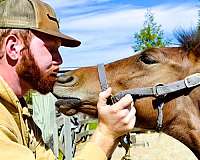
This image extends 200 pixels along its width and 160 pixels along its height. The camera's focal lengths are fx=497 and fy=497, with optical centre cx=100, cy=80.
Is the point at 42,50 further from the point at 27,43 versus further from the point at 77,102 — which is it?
the point at 77,102

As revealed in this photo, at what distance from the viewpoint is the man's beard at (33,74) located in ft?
6.87

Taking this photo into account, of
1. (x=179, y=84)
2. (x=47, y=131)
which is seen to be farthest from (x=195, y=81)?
(x=47, y=131)

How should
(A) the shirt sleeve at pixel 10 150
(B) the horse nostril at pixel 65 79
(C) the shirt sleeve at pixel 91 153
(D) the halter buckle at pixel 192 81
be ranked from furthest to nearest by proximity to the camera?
1. (B) the horse nostril at pixel 65 79
2. (D) the halter buckle at pixel 192 81
3. (C) the shirt sleeve at pixel 91 153
4. (A) the shirt sleeve at pixel 10 150

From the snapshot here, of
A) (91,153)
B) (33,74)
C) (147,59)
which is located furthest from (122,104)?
(147,59)

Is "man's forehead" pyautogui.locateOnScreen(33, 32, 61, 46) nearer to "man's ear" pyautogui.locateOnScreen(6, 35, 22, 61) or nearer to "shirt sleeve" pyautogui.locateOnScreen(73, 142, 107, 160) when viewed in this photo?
"man's ear" pyautogui.locateOnScreen(6, 35, 22, 61)

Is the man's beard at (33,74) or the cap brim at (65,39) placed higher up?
the cap brim at (65,39)

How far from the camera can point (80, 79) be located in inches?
161

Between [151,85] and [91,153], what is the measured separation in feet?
→ 7.21

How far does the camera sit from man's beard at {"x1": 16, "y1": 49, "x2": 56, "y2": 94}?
2094mm

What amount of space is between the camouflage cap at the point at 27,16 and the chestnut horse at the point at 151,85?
1900 millimetres

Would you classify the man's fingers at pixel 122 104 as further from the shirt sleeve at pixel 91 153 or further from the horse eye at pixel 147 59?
the horse eye at pixel 147 59

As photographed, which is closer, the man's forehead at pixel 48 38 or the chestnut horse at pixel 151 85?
the man's forehead at pixel 48 38

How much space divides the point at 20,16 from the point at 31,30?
74 mm

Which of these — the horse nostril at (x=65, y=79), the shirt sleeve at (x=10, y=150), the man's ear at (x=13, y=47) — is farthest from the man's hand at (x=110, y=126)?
the horse nostril at (x=65, y=79)
